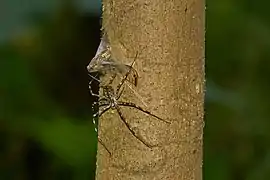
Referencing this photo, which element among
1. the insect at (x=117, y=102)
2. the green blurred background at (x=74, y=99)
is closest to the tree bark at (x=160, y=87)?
the insect at (x=117, y=102)

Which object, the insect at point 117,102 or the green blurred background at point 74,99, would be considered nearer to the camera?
the insect at point 117,102

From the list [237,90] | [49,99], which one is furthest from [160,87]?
[49,99]

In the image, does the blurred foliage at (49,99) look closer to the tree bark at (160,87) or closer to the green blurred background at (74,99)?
the green blurred background at (74,99)

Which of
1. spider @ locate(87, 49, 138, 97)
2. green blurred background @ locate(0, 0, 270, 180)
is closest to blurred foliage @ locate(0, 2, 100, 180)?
green blurred background @ locate(0, 0, 270, 180)

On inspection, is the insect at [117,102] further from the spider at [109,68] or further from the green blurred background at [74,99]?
the green blurred background at [74,99]

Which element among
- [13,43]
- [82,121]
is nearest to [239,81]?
[82,121]

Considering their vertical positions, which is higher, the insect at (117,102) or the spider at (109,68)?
the spider at (109,68)
